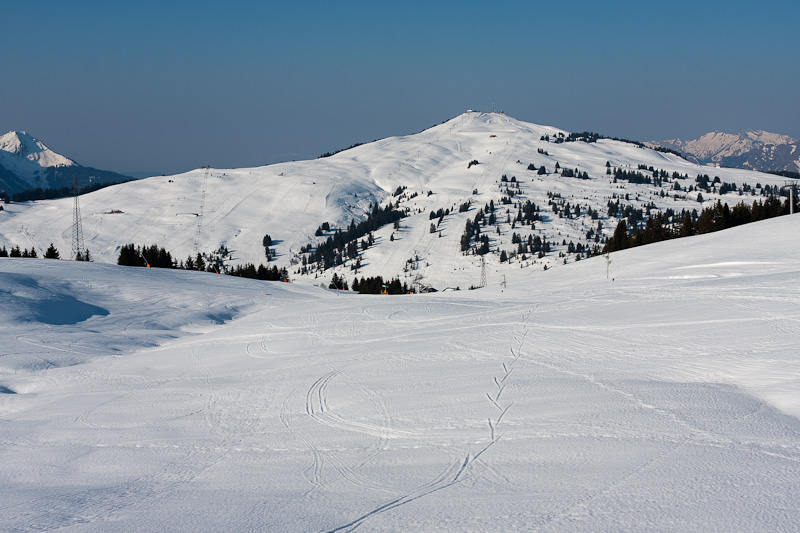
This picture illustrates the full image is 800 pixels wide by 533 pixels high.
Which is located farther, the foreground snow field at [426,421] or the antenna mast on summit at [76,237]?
the antenna mast on summit at [76,237]

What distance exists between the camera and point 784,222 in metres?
46.1

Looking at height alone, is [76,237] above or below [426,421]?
above

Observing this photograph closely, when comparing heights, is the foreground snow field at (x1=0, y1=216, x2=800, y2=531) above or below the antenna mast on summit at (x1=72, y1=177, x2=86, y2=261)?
below

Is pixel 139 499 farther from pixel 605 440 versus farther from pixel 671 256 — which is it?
pixel 671 256

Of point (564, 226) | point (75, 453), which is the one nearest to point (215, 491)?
point (75, 453)

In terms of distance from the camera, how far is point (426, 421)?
10.2m

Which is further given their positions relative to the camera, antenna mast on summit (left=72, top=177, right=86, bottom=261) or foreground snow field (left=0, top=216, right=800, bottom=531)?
antenna mast on summit (left=72, top=177, right=86, bottom=261)

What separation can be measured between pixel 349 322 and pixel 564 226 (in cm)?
17244

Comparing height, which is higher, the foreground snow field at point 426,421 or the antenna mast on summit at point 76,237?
the antenna mast on summit at point 76,237

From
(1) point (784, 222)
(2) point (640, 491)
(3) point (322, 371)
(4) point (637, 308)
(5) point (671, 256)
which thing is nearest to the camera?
(2) point (640, 491)

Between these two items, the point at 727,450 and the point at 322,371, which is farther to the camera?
the point at 322,371

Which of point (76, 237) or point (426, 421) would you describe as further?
point (76, 237)

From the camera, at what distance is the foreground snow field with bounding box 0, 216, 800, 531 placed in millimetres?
6754

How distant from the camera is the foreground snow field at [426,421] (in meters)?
6.75
